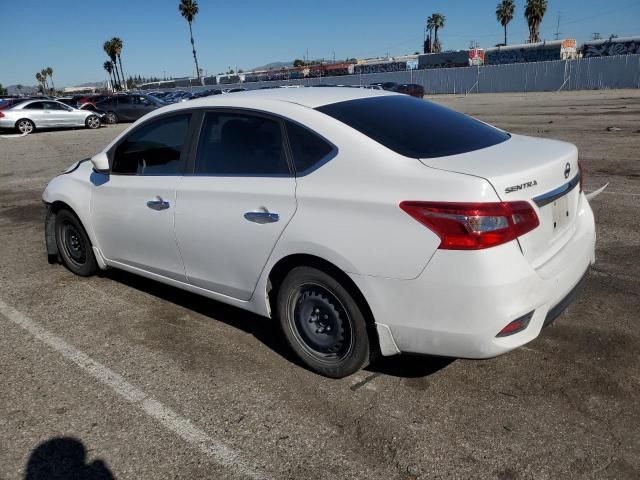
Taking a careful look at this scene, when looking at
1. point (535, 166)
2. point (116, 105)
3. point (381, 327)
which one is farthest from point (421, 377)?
point (116, 105)

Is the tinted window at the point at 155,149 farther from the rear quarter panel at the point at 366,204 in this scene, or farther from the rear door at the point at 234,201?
the rear quarter panel at the point at 366,204

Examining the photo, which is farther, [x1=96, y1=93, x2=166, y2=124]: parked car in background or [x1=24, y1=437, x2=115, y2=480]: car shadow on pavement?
[x1=96, y1=93, x2=166, y2=124]: parked car in background

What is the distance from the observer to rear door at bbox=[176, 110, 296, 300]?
3.25m

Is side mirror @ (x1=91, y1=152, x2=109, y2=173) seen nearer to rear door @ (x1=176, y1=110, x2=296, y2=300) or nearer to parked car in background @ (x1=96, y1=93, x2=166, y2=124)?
rear door @ (x1=176, y1=110, x2=296, y2=300)

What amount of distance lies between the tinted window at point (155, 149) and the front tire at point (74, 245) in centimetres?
93

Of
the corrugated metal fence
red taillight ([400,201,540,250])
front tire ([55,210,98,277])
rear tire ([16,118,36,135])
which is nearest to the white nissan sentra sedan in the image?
red taillight ([400,201,540,250])

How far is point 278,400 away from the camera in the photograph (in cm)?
313

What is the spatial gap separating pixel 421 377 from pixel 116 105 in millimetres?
29180

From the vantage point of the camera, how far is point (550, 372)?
3275 millimetres

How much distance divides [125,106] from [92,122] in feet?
8.70

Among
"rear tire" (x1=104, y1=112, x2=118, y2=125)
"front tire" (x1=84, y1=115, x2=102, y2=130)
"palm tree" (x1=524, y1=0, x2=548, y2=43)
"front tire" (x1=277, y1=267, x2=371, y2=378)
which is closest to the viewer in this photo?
"front tire" (x1=277, y1=267, x2=371, y2=378)

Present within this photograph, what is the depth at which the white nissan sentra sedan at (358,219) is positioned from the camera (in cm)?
262

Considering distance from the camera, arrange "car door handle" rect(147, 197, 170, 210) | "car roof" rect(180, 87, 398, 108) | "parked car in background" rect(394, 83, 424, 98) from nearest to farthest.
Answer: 1. "car roof" rect(180, 87, 398, 108)
2. "car door handle" rect(147, 197, 170, 210)
3. "parked car in background" rect(394, 83, 424, 98)

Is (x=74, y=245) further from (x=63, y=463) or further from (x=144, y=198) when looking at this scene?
(x=63, y=463)
